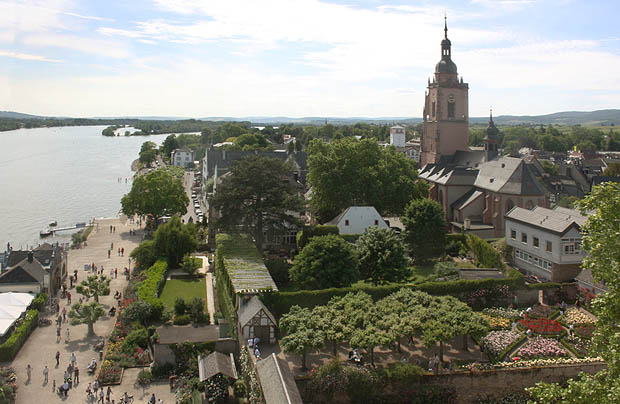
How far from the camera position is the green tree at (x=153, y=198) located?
58750mm

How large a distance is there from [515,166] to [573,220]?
15.5 m

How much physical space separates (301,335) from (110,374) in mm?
8937

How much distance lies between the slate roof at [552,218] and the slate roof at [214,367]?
A: 22.4 metres

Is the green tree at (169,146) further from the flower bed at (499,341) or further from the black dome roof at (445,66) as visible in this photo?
the flower bed at (499,341)

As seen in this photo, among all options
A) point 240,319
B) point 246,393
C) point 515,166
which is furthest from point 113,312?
point 515,166

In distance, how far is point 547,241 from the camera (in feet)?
119

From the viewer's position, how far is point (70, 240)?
61.2m

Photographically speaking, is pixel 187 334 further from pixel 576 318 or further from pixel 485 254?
pixel 485 254

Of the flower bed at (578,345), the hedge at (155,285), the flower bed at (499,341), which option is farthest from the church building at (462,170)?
the hedge at (155,285)

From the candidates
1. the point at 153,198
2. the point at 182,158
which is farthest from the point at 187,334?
the point at 182,158

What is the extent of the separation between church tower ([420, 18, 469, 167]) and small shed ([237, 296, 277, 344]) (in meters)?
43.1

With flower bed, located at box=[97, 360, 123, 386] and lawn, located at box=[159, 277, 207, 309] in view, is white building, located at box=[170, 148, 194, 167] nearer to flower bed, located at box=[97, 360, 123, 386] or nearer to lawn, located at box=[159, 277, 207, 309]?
lawn, located at box=[159, 277, 207, 309]

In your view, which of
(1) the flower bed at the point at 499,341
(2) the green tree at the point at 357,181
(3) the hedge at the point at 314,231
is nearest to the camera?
(1) the flower bed at the point at 499,341

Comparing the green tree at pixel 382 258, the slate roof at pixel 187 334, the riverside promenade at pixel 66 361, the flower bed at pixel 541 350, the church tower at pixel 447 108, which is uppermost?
the church tower at pixel 447 108
